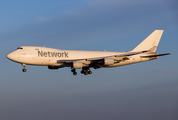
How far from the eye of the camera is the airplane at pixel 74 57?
51.0m

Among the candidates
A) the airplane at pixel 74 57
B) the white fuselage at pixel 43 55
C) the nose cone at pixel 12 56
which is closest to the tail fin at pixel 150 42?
A: the airplane at pixel 74 57

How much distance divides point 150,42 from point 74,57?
21.1 m

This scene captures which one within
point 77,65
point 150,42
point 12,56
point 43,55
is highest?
point 150,42

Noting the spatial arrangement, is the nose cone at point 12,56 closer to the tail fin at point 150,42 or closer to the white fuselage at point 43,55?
the white fuselage at point 43,55

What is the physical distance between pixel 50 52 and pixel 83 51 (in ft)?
26.7

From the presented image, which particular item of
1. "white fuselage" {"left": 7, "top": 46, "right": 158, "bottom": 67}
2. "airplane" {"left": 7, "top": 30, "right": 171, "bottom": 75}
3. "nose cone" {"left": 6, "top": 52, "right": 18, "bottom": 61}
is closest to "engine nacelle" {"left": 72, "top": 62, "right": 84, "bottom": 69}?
"airplane" {"left": 7, "top": 30, "right": 171, "bottom": 75}

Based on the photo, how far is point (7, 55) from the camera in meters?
50.2

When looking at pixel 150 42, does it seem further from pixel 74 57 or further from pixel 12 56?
pixel 12 56

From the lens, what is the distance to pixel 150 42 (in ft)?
213

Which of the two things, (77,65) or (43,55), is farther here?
(77,65)

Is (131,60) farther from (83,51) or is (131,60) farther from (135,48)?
(83,51)

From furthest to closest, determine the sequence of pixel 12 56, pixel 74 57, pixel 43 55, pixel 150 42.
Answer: pixel 150 42 < pixel 74 57 < pixel 43 55 < pixel 12 56

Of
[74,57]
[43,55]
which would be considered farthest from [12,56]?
[74,57]

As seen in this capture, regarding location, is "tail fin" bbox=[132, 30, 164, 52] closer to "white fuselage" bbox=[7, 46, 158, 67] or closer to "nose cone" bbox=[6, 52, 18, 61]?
"white fuselage" bbox=[7, 46, 158, 67]
